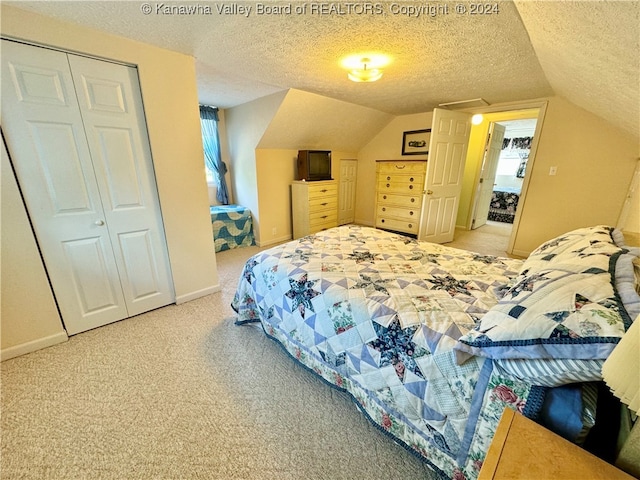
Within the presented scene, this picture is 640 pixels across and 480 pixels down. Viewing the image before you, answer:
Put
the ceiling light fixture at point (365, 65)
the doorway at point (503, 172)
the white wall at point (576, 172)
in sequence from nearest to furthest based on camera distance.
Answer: the ceiling light fixture at point (365, 65) → the white wall at point (576, 172) → the doorway at point (503, 172)

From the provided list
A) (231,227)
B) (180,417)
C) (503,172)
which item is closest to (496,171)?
(503,172)

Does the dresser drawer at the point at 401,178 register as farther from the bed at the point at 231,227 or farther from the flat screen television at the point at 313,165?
the bed at the point at 231,227

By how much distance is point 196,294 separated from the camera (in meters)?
2.46

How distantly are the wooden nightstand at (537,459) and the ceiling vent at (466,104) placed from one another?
353 centimetres

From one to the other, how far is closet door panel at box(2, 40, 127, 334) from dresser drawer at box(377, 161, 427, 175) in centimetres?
349

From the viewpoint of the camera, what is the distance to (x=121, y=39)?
1.72m

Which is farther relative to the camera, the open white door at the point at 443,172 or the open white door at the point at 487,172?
the open white door at the point at 487,172

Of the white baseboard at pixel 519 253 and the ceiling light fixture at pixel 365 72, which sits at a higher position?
the ceiling light fixture at pixel 365 72

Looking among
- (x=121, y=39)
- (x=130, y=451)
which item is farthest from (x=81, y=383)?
(x=121, y=39)

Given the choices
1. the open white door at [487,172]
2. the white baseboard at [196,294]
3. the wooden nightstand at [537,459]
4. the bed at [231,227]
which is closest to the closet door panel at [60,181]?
the white baseboard at [196,294]

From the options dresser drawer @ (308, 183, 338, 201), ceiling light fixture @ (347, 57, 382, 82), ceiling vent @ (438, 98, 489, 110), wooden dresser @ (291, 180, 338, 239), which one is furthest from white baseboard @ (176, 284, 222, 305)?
ceiling vent @ (438, 98, 489, 110)

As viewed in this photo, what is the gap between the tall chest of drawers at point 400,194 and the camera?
3.68m

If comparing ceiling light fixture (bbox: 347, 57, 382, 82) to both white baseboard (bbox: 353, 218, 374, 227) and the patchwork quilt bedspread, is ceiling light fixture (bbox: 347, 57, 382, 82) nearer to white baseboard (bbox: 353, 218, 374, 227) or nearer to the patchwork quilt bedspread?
the patchwork quilt bedspread

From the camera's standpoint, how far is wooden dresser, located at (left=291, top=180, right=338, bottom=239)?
3.92 metres
